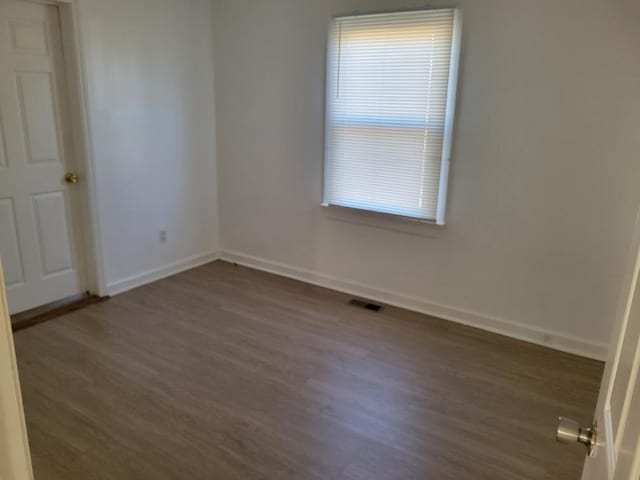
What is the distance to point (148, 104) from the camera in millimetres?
3871

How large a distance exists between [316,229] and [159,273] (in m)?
1.46

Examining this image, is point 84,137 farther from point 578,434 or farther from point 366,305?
point 578,434

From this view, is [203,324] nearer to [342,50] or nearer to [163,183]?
[163,183]

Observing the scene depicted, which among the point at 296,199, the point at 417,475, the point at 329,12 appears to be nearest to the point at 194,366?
the point at 417,475

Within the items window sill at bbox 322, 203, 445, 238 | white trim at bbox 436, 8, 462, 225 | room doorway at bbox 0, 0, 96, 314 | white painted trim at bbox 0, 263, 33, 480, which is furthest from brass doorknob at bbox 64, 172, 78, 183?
white painted trim at bbox 0, 263, 33, 480

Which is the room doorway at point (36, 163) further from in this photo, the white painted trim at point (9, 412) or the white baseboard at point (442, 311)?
the white painted trim at point (9, 412)

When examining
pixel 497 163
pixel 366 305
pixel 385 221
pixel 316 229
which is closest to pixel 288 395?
pixel 366 305

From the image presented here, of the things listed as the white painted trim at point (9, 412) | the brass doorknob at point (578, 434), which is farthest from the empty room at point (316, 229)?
the white painted trim at point (9, 412)

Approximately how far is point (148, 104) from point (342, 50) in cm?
163

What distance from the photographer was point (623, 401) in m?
0.75

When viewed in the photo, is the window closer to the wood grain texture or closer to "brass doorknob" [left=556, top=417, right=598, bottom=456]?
the wood grain texture

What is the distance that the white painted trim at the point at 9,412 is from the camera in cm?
63

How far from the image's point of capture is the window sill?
3.48 m

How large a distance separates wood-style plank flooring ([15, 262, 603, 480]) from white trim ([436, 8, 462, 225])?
878 millimetres
